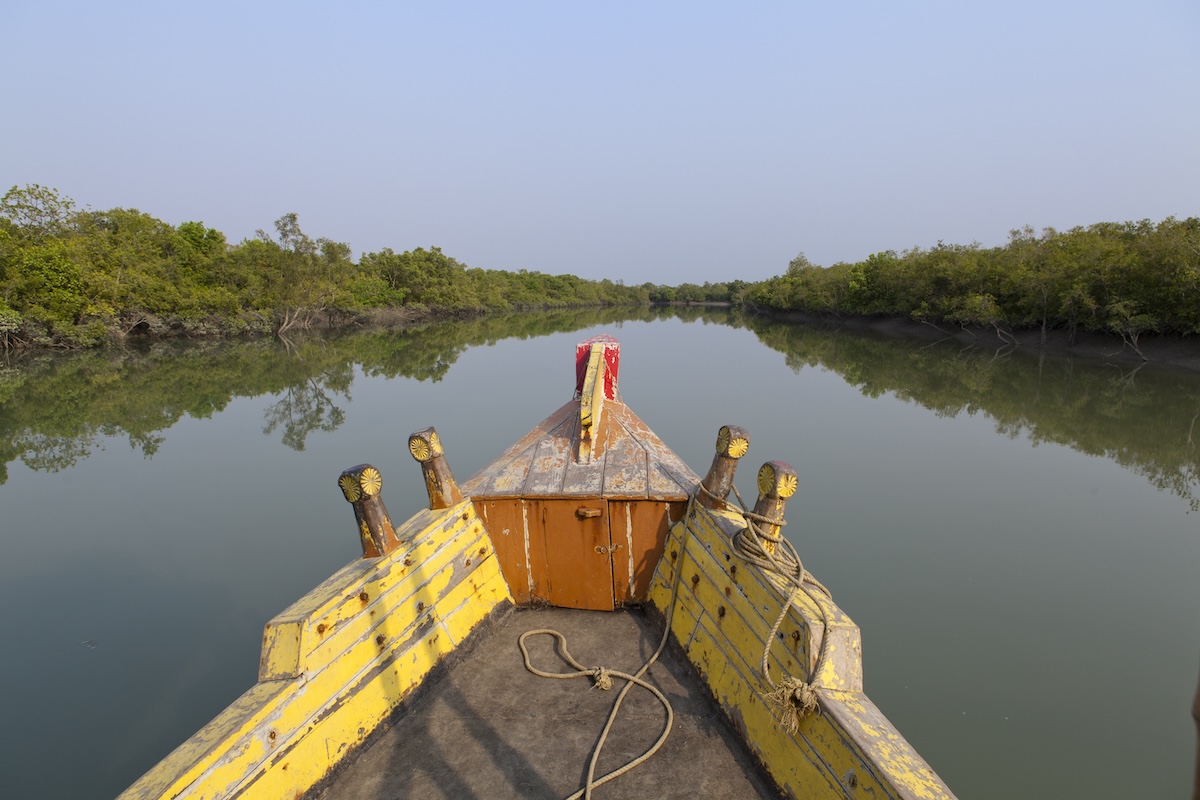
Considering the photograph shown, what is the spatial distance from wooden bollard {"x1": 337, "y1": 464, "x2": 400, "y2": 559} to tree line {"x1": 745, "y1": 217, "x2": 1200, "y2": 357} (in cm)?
2593

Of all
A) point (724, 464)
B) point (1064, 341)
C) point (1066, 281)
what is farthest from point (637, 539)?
point (1064, 341)

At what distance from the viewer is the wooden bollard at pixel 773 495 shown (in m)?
2.67

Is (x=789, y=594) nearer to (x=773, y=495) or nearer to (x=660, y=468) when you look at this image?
(x=773, y=495)

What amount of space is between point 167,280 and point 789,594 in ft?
137

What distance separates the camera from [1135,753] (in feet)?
13.1

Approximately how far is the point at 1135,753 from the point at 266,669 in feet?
18.5

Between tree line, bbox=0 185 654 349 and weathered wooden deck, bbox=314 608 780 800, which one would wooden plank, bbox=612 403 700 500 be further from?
tree line, bbox=0 185 654 349

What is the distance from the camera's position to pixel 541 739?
2.65m

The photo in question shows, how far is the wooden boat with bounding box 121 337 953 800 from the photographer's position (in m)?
2.02

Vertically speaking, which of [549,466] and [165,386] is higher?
[549,466]

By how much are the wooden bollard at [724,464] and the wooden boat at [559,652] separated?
14 millimetres

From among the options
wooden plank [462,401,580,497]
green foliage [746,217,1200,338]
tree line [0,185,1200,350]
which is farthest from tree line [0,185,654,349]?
green foliage [746,217,1200,338]

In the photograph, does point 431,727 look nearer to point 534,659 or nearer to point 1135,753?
point 534,659

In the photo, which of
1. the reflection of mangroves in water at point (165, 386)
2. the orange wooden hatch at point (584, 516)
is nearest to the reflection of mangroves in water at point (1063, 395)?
the orange wooden hatch at point (584, 516)
